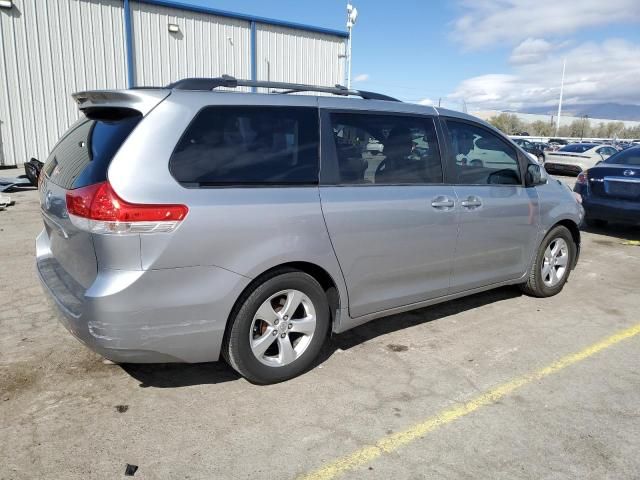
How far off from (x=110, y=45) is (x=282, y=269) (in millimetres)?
14884

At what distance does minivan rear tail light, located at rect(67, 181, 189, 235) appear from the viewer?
266 centimetres

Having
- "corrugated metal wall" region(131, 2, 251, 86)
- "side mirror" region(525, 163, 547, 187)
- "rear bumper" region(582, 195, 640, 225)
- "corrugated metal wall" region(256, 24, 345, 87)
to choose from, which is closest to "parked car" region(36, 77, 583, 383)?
"side mirror" region(525, 163, 547, 187)

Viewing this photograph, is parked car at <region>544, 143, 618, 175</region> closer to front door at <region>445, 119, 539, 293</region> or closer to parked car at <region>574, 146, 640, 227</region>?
parked car at <region>574, 146, 640, 227</region>

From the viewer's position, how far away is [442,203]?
3961 millimetres

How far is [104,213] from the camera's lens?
2664 millimetres

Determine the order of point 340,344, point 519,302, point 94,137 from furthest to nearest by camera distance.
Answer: point 519,302
point 340,344
point 94,137

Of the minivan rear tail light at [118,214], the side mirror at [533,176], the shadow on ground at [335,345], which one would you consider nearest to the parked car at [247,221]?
the minivan rear tail light at [118,214]

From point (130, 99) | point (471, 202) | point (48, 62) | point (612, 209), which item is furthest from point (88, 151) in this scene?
point (48, 62)

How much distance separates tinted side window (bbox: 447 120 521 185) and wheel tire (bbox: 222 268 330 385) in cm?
163

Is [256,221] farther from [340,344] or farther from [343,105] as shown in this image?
[340,344]

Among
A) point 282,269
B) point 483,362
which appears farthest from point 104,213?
point 483,362

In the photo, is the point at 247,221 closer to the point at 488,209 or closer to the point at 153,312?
the point at 153,312

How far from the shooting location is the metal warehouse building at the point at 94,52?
14305 mm

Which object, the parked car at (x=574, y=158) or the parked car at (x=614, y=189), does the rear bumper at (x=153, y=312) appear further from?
the parked car at (x=574, y=158)
